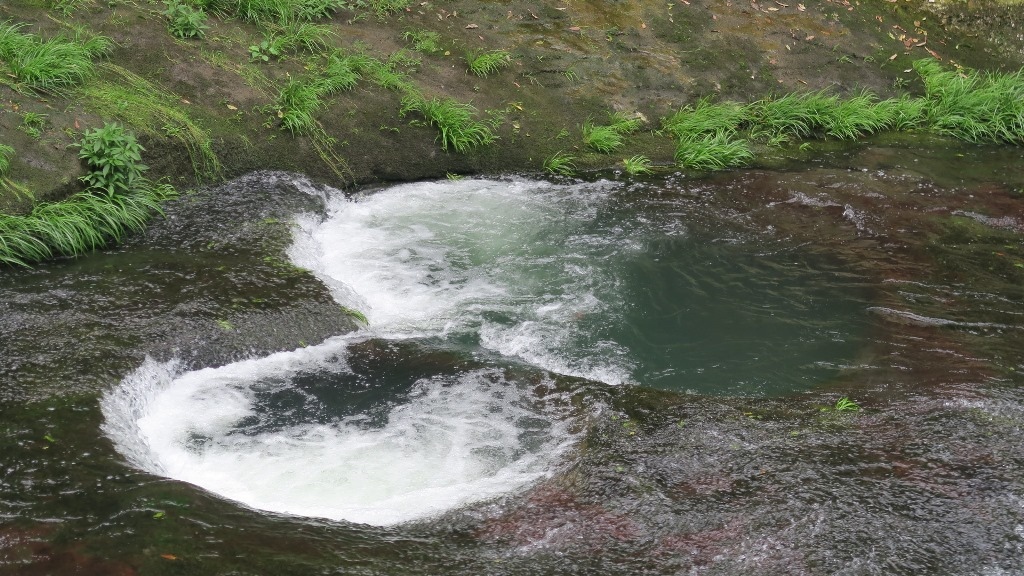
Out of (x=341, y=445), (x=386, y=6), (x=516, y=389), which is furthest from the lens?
(x=386, y=6)

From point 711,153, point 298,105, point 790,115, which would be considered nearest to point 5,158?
point 298,105

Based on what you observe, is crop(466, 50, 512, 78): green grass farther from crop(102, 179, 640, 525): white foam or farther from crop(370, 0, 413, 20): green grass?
crop(102, 179, 640, 525): white foam

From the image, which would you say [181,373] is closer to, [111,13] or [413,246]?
[413,246]

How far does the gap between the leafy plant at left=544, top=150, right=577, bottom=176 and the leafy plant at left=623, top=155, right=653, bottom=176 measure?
71 cm

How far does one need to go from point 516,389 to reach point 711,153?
610cm

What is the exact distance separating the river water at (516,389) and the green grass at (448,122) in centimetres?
79

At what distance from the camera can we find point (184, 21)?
32.1 feet

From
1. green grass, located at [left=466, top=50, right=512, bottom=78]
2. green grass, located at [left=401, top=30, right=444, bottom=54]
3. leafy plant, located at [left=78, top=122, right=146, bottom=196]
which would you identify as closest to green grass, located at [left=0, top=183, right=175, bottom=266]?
leafy plant, located at [left=78, top=122, right=146, bottom=196]

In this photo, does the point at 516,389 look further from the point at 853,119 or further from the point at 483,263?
the point at 853,119

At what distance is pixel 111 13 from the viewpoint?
9.61 m

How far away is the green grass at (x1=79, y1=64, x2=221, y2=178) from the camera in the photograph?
8273 mm

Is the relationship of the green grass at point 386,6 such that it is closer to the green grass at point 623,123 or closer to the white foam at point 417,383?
the white foam at point 417,383

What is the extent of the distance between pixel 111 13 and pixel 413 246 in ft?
15.5

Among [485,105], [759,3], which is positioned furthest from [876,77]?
[485,105]
